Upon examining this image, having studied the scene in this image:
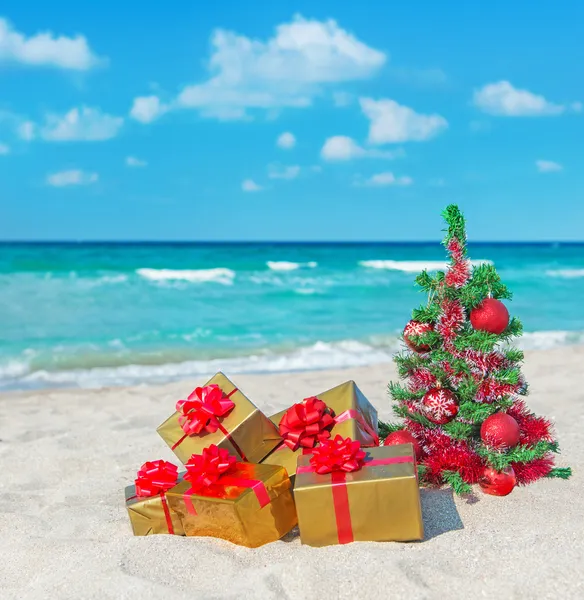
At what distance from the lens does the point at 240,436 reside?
304 centimetres

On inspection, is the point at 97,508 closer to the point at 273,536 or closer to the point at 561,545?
the point at 273,536

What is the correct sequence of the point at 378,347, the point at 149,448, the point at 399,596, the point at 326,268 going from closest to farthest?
the point at 399,596, the point at 149,448, the point at 378,347, the point at 326,268

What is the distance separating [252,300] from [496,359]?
45.1ft

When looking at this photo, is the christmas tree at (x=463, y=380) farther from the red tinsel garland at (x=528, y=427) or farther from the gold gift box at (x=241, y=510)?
the gold gift box at (x=241, y=510)

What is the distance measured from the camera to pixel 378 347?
30.1 ft

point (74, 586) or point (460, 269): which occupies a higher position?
point (460, 269)

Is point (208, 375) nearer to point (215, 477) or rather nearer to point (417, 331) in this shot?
point (417, 331)

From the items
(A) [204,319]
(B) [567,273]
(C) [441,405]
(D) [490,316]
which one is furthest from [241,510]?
(B) [567,273]

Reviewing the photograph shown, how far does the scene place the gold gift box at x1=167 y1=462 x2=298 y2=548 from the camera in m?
2.63

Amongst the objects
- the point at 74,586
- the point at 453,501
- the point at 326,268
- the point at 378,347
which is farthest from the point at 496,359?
the point at 326,268

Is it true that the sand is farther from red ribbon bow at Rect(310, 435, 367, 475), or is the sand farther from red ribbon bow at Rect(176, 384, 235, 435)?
red ribbon bow at Rect(176, 384, 235, 435)

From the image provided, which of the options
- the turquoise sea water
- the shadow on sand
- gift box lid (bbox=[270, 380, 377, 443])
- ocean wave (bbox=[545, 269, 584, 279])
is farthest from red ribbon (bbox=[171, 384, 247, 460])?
ocean wave (bbox=[545, 269, 584, 279])

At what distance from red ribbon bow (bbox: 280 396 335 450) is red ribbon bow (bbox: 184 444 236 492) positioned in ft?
1.17

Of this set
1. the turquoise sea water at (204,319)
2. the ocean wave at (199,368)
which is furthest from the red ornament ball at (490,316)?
the turquoise sea water at (204,319)
